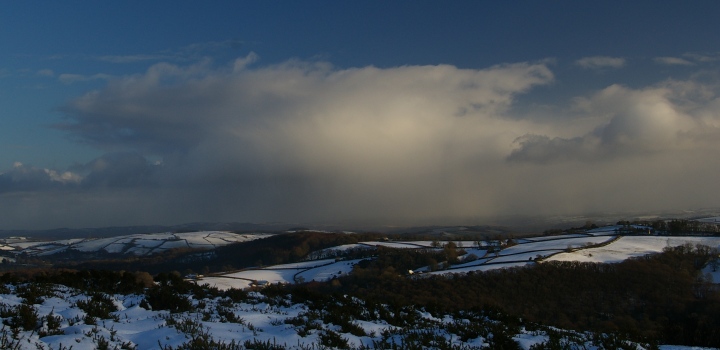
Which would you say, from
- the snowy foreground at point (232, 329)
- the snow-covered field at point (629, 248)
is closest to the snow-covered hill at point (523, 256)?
the snow-covered field at point (629, 248)

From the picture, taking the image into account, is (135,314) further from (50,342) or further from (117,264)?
(117,264)

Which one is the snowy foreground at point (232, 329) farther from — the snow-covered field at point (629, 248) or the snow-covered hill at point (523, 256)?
the snow-covered field at point (629, 248)

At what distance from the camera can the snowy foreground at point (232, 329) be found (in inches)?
440

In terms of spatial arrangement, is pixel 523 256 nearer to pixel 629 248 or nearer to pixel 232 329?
pixel 629 248

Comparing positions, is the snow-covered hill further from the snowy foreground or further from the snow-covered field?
the snowy foreground

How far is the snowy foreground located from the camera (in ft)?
36.7

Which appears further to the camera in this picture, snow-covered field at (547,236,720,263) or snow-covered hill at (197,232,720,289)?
snow-covered field at (547,236,720,263)

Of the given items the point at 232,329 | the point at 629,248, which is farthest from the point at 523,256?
the point at 232,329

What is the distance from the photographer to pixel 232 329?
14.0 metres

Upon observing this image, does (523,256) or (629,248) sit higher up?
(629,248)

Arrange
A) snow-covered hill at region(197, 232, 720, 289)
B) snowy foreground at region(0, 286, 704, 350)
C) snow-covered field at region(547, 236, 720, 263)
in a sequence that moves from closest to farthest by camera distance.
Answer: snowy foreground at region(0, 286, 704, 350)
snow-covered hill at region(197, 232, 720, 289)
snow-covered field at region(547, 236, 720, 263)

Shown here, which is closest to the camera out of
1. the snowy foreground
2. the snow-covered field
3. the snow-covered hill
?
the snowy foreground

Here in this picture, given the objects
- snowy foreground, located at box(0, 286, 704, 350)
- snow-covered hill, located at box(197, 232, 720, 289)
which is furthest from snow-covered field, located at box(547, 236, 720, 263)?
snowy foreground, located at box(0, 286, 704, 350)

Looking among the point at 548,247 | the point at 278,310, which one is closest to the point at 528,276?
the point at 548,247
